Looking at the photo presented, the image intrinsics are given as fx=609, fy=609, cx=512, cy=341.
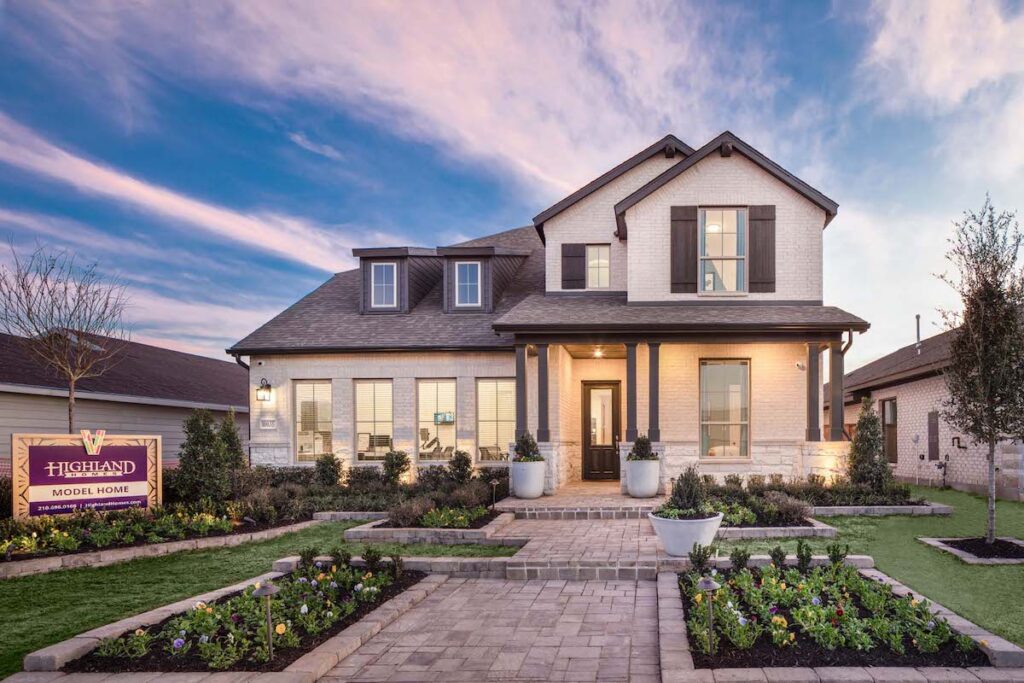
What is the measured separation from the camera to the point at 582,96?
42.2 ft

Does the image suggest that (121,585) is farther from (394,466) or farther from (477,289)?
(477,289)

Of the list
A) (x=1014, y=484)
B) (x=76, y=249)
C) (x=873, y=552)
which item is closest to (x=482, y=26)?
(x=76, y=249)

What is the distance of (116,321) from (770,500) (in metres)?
13.6

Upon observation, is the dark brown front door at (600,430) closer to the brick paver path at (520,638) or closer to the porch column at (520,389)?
the porch column at (520,389)

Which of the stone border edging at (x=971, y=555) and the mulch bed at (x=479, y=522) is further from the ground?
the stone border edging at (x=971, y=555)

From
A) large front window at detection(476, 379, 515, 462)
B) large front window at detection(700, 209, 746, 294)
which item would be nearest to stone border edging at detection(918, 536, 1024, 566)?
large front window at detection(700, 209, 746, 294)

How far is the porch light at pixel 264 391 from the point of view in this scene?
14.4 metres

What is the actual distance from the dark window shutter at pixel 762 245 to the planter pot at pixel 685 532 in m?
7.72

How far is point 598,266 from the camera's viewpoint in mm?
14891

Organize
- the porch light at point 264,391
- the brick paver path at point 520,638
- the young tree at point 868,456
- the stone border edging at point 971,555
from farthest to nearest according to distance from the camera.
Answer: the porch light at point 264,391 → the young tree at point 868,456 → the stone border edging at point 971,555 → the brick paver path at point 520,638

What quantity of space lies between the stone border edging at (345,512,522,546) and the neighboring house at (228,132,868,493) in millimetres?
3599

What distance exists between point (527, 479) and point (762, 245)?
7187mm

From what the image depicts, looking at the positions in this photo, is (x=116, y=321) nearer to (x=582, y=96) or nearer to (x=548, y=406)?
(x=548, y=406)

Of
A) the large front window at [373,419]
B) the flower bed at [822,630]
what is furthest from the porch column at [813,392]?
the large front window at [373,419]
